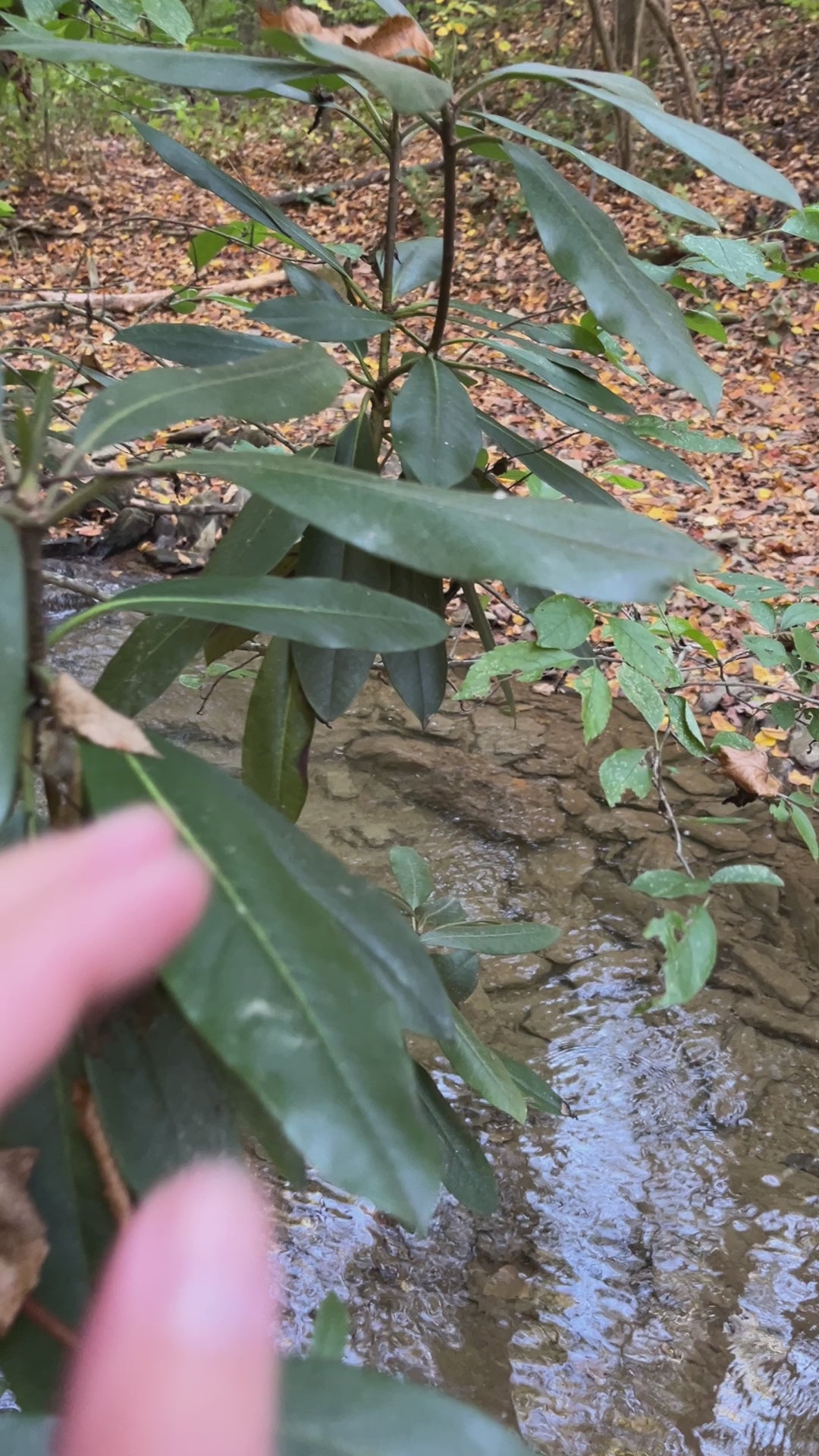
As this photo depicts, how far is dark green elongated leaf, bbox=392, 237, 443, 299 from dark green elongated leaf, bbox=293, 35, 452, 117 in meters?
0.42

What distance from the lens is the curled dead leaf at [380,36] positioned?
2.31 feet

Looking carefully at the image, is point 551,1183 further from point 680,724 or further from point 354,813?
point 354,813

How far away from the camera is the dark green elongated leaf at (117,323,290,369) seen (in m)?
0.80

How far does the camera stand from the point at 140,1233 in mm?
383

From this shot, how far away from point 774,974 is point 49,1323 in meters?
1.82

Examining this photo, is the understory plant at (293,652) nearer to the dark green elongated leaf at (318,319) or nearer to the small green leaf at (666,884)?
the dark green elongated leaf at (318,319)

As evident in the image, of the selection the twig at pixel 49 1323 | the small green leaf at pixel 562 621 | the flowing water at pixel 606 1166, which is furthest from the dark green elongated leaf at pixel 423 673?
the flowing water at pixel 606 1166

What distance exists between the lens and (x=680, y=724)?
3.56 feet

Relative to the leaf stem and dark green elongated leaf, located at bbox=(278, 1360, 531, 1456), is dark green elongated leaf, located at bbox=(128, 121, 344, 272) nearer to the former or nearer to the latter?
the leaf stem

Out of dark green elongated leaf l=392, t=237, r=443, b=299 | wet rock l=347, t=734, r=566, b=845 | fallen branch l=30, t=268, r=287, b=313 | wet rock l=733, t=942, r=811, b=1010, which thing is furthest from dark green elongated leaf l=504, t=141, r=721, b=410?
fallen branch l=30, t=268, r=287, b=313

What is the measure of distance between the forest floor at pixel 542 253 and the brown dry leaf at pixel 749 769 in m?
1.76

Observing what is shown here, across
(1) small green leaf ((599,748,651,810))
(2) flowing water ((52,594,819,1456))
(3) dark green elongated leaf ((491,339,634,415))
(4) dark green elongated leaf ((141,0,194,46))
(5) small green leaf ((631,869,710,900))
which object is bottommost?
(2) flowing water ((52,594,819,1456))

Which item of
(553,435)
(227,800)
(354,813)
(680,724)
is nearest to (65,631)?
(227,800)

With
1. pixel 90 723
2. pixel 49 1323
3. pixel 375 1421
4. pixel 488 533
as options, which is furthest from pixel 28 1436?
pixel 488 533
